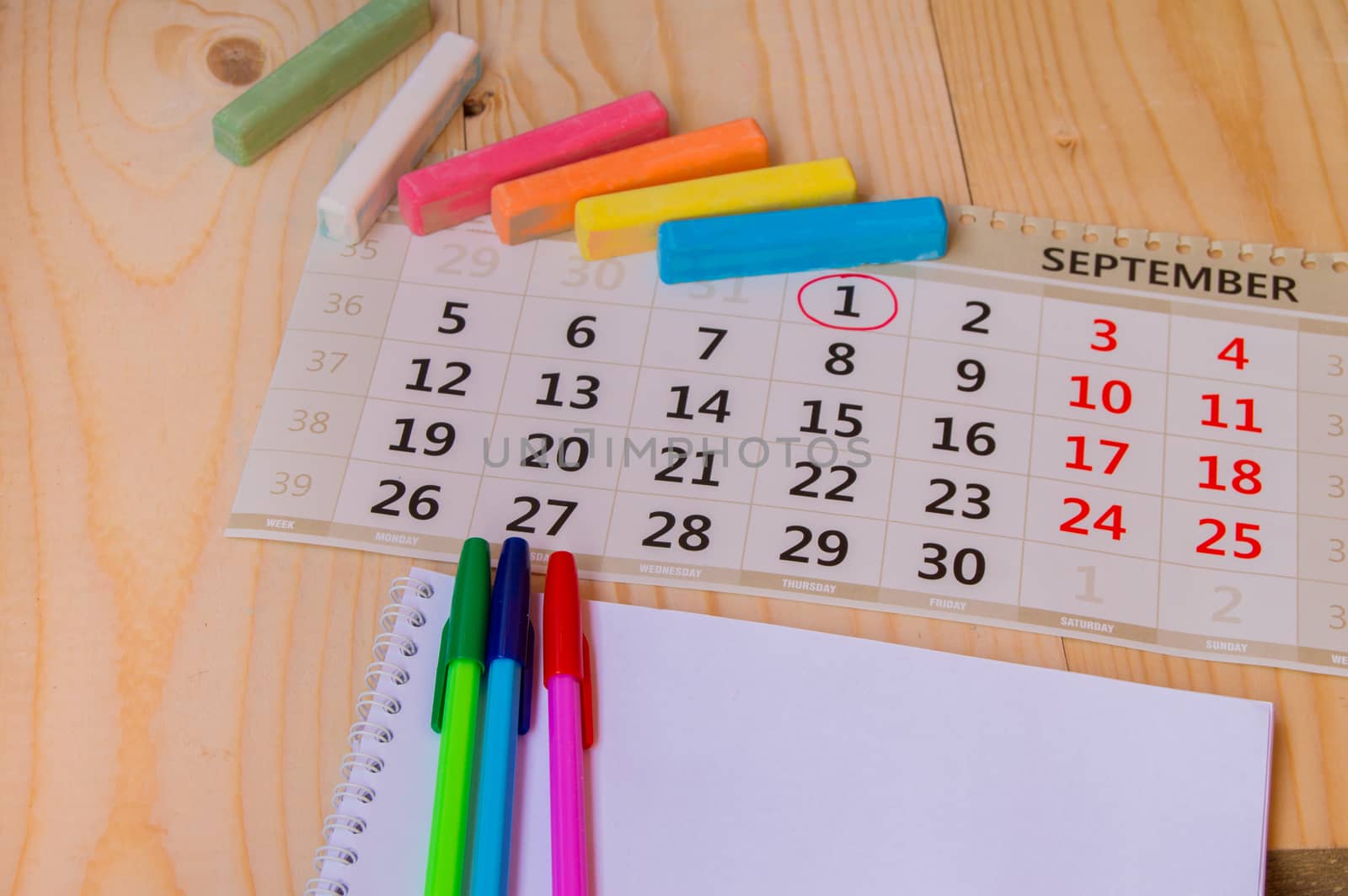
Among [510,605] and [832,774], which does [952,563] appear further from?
[510,605]

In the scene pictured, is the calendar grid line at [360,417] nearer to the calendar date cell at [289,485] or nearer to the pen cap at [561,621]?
the calendar date cell at [289,485]

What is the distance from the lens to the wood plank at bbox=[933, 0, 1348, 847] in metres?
0.77

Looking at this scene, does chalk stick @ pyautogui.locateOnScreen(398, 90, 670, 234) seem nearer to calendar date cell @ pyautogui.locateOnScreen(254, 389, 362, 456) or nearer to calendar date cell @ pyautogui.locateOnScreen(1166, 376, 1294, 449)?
calendar date cell @ pyautogui.locateOnScreen(254, 389, 362, 456)

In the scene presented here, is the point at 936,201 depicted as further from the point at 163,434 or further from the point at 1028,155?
the point at 163,434

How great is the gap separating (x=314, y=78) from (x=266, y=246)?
0.12 meters

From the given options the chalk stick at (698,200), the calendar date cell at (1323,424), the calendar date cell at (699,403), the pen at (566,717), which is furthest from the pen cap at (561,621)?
the calendar date cell at (1323,424)

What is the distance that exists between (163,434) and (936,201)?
0.48 m

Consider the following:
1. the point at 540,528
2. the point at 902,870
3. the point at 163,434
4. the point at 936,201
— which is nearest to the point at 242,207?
the point at 163,434

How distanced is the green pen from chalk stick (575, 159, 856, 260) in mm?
215

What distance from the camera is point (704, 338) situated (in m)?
0.70

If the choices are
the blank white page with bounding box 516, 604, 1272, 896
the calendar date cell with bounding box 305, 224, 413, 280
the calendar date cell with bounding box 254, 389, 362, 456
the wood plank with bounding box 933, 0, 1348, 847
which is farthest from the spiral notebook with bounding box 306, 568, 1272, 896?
the wood plank with bounding box 933, 0, 1348, 847

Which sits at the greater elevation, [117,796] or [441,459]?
[441,459]

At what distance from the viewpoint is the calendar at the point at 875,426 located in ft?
2.08

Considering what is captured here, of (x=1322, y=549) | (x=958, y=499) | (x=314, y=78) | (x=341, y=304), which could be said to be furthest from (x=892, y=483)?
(x=314, y=78)
